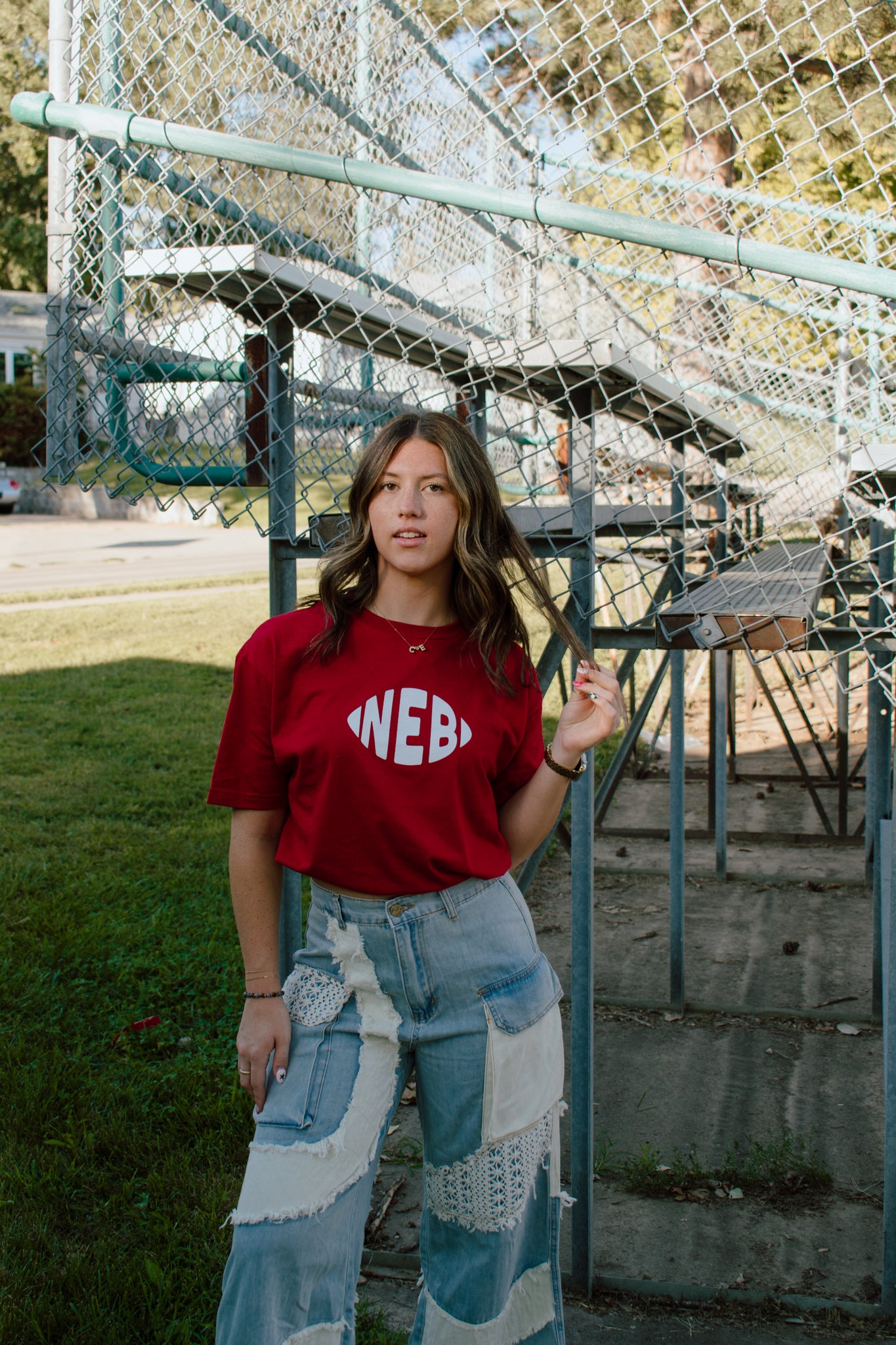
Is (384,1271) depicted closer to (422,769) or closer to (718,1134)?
(718,1134)

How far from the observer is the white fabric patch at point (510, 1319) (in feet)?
6.45

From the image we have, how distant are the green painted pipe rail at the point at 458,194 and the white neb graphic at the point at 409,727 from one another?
3.24 ft

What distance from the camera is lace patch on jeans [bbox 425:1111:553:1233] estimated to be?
194 centimetres

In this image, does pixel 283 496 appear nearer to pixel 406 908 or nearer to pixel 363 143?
pixel 363 143

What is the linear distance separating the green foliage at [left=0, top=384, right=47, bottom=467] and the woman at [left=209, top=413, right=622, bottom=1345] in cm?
2913

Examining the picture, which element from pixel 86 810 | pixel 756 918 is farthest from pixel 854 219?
pixel 86 810

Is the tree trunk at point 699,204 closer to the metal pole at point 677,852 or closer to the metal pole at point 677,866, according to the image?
the metal pole at point 677,852

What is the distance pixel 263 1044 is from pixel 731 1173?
74.2 inches

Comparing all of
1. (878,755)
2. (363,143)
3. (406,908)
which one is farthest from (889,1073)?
(363,143)

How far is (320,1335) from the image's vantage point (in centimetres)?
183

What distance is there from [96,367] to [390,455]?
1306 mm

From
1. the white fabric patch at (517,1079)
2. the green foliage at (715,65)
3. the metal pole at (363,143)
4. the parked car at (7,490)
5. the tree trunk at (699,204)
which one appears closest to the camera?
the white fabric patch at (517,1079)

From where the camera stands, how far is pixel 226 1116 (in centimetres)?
339

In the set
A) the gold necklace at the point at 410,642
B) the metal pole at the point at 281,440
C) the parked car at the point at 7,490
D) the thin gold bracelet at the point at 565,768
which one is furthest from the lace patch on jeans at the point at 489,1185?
the parked car at the point at 7,490
